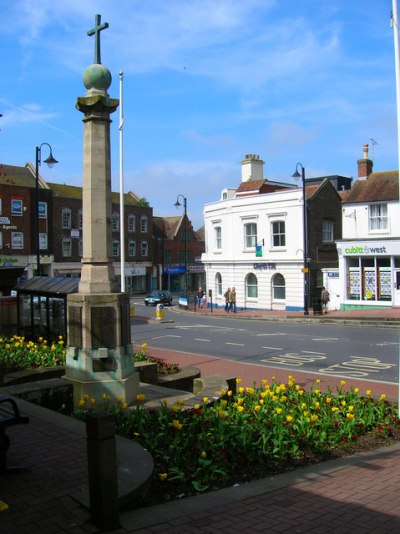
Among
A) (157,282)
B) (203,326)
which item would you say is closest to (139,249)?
(157,282)

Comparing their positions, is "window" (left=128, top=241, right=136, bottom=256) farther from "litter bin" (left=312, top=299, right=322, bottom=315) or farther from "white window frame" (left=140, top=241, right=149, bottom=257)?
"litter bin" (left=312, top=299, right=322, bottom=315)

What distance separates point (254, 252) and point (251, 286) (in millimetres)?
2473

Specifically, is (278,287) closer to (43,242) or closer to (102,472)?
(43,242)

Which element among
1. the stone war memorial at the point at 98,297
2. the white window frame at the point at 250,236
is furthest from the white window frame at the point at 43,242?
the stone war memorial at the point at 98,297

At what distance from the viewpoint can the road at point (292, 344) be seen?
15.1 m

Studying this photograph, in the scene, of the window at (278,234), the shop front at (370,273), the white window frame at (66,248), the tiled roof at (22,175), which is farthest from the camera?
the white window frame at (66,248)

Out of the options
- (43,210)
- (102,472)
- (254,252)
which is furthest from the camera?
(43,210)

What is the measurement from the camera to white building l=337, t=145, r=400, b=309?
3131cm

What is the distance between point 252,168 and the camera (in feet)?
147

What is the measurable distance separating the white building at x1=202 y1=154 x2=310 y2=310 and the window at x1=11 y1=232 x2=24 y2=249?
18367 mm

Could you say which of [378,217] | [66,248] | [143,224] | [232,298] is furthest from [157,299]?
[378,217]

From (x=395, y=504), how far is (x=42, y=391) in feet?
18.4

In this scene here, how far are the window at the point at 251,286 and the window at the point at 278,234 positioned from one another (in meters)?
3.02

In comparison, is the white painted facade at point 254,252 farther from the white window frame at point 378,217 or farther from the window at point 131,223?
the window at point 131,223
